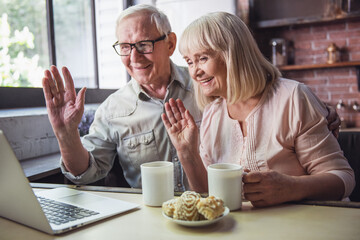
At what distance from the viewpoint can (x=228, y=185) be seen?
2.87ft

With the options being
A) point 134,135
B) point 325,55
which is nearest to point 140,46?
point 134,135

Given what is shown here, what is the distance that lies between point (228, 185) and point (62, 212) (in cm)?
42

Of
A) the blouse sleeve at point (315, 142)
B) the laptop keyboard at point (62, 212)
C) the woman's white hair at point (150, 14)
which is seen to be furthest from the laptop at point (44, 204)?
the woman's white hair at point (150, 14)

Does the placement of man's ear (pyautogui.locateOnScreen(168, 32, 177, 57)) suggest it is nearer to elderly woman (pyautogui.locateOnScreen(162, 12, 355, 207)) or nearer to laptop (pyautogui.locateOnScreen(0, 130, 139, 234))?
elderly woman (pyautogui.locateOnScreen(162, 12, 355, 207))

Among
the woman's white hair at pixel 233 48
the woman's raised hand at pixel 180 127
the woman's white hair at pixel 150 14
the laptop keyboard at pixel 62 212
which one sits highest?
the woman's white hair at pixel 150 14

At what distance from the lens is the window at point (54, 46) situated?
2.03 meters

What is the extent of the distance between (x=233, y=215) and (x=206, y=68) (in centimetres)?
69

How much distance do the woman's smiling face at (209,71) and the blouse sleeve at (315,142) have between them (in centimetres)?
30

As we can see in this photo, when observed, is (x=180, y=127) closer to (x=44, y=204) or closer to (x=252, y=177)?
(x=252, y=177)

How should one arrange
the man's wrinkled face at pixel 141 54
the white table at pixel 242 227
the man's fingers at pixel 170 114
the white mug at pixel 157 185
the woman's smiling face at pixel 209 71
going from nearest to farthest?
the white table at pixel 242 227, the white mug at pixel 157 185, the man's fingers at pixel 170 114, the woman's smiling face at pixel 209 71, the man's wrinkled face at pixel 141 54

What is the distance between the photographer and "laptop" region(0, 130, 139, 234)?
0.75 meters

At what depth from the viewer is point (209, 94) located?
4.73 feet

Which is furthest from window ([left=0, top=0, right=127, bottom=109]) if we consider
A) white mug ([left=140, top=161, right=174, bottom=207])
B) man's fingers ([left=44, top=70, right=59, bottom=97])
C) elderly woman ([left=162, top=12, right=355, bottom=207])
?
white mug ([left=140, top=161, right=174, bottom=207])

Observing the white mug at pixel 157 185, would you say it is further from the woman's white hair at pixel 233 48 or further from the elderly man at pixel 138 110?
the elderly man at pixel 138 110
